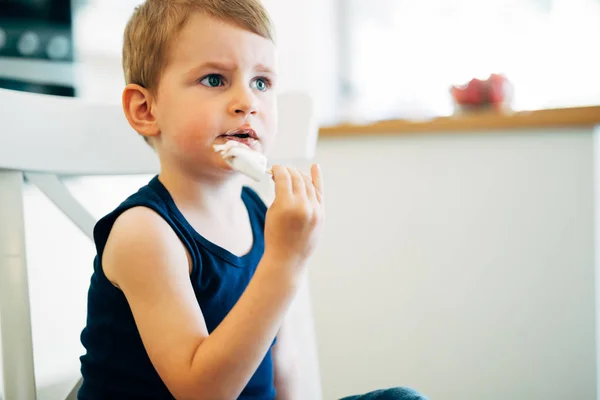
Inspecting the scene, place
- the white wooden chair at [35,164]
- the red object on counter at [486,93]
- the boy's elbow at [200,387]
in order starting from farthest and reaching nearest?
1. the red object on counter at [486,93]
2. the white wooden chair at [35,164]
3. the boy's elbow at [200,387]

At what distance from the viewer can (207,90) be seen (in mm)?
616

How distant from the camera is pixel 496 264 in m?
1.27

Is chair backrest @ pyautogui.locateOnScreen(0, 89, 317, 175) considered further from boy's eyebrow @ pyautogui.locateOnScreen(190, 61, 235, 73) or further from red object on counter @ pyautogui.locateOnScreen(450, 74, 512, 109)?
red object on counter @ pyautogui.locateOnScreen(450, 74, 512, 109)

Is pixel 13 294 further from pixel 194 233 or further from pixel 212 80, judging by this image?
pixel 212 80

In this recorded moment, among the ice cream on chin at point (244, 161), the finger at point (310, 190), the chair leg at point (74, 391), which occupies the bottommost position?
the chair leg at point (74, 391)

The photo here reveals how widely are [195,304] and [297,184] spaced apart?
16 centimetres

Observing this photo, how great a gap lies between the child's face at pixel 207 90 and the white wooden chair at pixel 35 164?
0.10 m

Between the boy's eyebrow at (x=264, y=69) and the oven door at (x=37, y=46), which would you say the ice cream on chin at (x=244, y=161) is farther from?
the oven door at (x=37, y=46)

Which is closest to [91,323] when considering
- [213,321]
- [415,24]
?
[213,321]

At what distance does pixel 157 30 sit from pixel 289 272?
0.30 metres

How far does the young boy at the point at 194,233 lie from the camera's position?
0.54 m

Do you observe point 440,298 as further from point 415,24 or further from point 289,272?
point 289,272

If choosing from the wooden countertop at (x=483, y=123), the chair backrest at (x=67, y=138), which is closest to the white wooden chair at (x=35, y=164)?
the chair backrest at (x=67, y=138)

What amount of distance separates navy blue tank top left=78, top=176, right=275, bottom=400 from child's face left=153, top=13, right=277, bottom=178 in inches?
2.9
